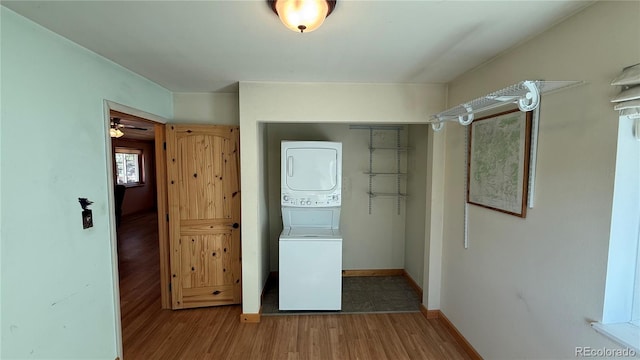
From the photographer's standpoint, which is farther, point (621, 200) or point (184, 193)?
point (184, 193)

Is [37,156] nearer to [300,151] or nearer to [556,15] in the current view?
[300,151]

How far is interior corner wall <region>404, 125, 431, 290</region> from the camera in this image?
2895mm

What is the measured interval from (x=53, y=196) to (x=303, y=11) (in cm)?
166

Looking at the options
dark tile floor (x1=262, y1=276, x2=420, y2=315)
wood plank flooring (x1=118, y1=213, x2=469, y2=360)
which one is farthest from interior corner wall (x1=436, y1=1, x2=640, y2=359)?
dark tile floor (x1=262, y1=276, x2=420, y2=315)

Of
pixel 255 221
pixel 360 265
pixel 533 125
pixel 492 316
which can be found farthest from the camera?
pixel 360 265

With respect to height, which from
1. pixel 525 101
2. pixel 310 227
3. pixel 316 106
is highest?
pixel 316 106

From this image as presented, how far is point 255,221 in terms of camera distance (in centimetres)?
242

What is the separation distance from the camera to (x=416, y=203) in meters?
3.10

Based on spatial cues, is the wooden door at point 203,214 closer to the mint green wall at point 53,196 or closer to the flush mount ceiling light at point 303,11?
the mint green wall at point 53,196

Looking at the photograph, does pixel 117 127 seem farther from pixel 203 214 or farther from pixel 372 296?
pixel 372 296

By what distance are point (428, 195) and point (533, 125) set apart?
1.18 meters

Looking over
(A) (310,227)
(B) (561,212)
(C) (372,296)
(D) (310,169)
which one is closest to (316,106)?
(D) (310,169)

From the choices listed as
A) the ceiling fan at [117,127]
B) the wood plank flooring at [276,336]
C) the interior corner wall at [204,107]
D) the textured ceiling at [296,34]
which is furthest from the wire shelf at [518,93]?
the ceiling fan at [117,127]

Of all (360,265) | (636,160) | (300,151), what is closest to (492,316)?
(636,160)
